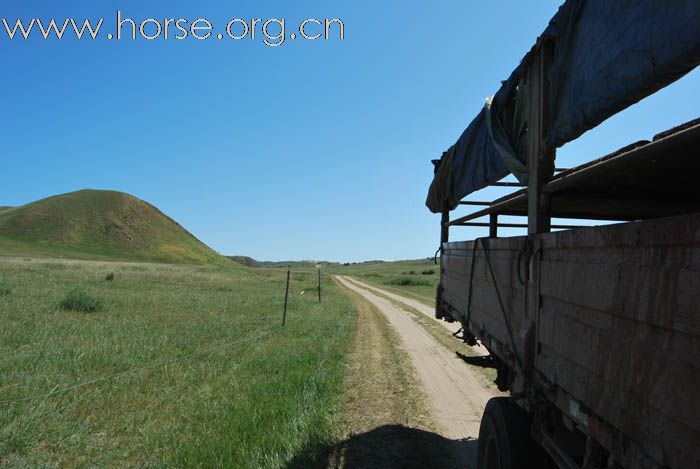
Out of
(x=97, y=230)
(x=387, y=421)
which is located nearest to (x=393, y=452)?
(x=387, y=421)

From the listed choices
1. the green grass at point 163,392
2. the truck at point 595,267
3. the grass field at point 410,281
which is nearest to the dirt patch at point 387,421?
the green grass at point 163,392

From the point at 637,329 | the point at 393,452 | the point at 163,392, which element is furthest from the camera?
the point at 163,392

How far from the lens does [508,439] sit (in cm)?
316

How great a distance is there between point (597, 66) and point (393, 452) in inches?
187

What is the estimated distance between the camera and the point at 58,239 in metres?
107

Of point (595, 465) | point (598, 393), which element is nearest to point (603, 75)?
point (598, 393)

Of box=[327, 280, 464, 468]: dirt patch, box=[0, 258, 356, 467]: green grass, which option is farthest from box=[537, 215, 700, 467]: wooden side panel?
box=[0, 258, 356, 467]: green grass

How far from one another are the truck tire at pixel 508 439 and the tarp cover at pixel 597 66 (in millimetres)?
1615

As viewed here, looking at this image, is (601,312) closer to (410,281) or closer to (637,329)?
(637,329)

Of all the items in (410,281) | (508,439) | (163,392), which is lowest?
(163,392)

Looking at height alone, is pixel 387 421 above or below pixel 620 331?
below

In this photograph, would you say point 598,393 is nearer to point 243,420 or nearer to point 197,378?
point 243,420

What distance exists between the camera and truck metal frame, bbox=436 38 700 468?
1544 millimetres

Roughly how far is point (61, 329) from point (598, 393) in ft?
42.5
